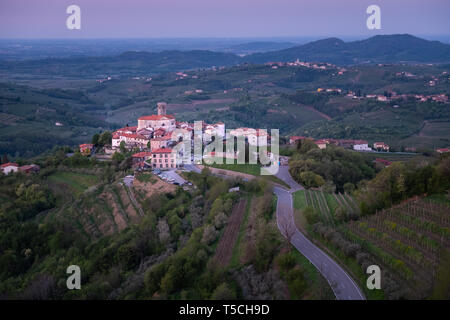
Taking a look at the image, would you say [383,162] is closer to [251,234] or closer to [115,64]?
[251,234]

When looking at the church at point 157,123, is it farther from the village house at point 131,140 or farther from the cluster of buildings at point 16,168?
the cluster of buildings at point 16,168

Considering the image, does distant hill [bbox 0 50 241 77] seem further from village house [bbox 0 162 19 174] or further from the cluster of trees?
the cluster of trees

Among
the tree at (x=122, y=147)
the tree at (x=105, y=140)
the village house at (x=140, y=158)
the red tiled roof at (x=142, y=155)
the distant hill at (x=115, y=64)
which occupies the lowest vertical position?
the village house at (x=140, y=158)

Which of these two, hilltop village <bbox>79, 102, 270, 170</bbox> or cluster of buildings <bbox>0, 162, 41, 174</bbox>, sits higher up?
hilltop village <bbox>79, 102, 270, 170</bbox>

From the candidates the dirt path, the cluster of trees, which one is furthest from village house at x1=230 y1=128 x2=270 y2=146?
the dirt path

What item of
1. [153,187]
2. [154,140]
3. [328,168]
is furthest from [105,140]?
[328,168]

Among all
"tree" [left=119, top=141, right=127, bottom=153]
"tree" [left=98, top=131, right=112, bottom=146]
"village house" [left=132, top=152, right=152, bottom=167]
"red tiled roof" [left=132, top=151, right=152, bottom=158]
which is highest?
"tree" [left=98, top=131, right=112, bottom=146]

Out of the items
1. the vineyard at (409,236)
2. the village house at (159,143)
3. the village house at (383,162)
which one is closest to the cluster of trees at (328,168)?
the village house at (383,162)
